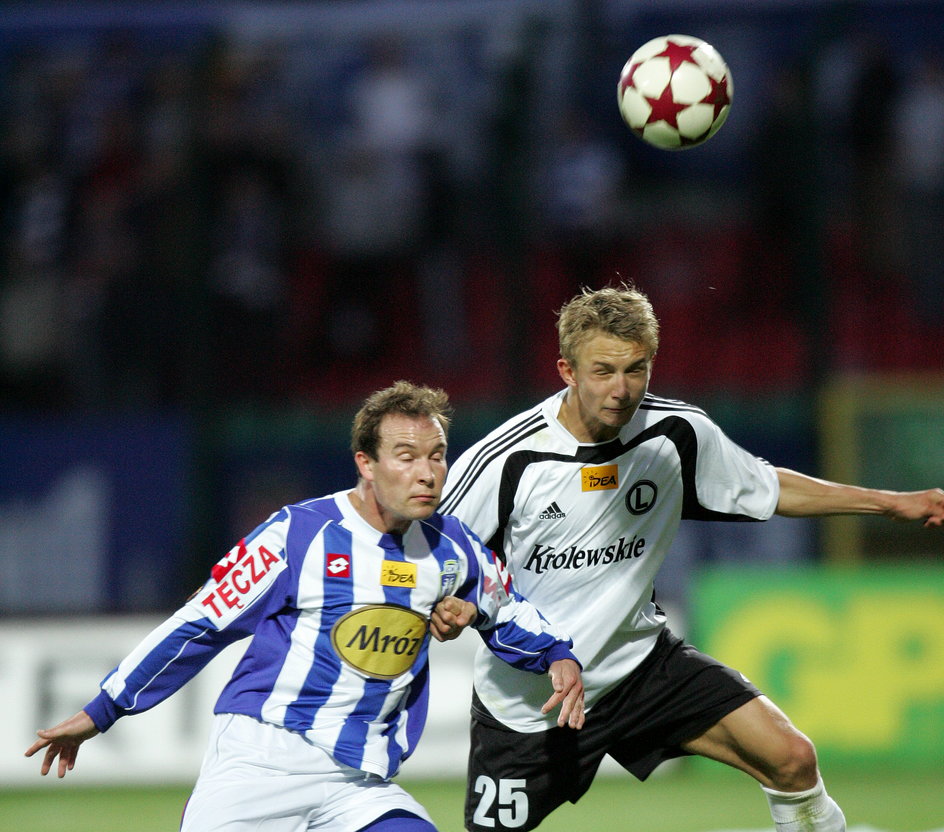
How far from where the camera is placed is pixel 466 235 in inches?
409

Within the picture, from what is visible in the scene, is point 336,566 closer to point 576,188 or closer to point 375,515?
point 375,515

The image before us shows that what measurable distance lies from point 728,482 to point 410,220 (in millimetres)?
6246

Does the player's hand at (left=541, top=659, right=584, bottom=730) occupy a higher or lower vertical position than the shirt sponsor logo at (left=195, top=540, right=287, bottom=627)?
lower

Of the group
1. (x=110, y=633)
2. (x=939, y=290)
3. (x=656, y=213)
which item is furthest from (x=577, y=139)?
(x=110, y=633)

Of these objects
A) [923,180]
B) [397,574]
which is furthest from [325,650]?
[923,180]

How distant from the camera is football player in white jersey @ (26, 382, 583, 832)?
3788 mm

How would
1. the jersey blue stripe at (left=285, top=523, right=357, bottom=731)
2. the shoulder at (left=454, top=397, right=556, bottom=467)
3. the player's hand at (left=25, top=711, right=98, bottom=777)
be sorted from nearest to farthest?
the player's hand at (left=25, top=711, right=98, bottom=777)
the jersey blue stripe at (left=285, top=523, right=357, bottom=731)
the shoulder at (left=454, top=397, right=556, bottom=467)

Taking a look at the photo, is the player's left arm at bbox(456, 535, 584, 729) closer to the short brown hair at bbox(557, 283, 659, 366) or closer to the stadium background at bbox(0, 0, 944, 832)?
the short brown hair at bbox(557, 283, 659, 366)

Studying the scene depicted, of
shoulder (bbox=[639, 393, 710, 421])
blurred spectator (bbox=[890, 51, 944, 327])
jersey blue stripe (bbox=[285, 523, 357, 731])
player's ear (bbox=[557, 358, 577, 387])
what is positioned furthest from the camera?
blurred spectator (bbox=[890, 51, 944, 327])

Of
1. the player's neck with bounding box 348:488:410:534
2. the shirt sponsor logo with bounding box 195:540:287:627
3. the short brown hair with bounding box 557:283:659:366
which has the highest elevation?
the short brown hair with bounding box 557:283:659:366

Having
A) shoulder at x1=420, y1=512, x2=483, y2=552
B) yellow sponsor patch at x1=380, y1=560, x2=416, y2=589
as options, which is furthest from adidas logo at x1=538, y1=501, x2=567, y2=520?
yellow sponsor patch at x1=380, y1=560, x2=416, y2=589

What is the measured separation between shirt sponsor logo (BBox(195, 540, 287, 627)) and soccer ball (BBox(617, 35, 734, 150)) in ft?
7.05

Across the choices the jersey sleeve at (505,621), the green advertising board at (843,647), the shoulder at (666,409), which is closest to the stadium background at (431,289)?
the green advertising board at (843,647)

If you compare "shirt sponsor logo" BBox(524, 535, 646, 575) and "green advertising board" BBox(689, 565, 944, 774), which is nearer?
"shirt sponsor logo" BBox(524, 535, 646, 575)
